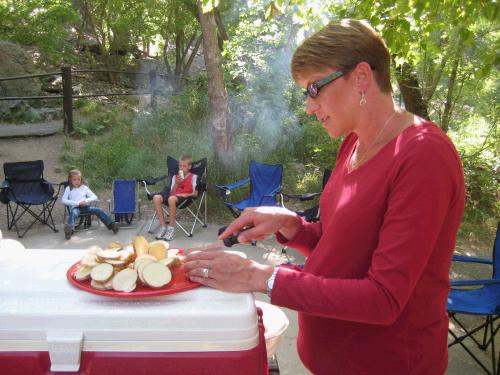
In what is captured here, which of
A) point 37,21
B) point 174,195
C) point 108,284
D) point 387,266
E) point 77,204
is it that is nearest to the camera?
point 387,266

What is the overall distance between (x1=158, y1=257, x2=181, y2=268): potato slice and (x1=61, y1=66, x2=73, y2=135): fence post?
9.25 m

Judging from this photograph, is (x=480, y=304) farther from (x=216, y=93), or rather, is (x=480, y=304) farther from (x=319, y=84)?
(x=216, y=93)

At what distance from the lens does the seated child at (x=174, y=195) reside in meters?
6.21

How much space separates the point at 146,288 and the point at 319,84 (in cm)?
72

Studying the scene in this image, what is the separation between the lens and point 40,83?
40.8 feet

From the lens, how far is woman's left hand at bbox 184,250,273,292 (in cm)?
123

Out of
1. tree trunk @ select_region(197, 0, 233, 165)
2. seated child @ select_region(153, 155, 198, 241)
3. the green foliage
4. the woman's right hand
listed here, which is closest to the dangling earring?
the woman's right hand

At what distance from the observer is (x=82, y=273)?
134 centimetres

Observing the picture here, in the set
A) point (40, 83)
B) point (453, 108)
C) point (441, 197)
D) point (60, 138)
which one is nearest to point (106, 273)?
point (441, 197)

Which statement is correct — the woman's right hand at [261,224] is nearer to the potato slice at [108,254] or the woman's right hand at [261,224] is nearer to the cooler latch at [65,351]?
the potato slice at [108,254]

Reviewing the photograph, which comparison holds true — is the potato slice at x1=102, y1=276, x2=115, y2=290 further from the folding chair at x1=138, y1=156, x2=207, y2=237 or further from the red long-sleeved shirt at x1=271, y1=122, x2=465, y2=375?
the folding chair at x1=138, y1=156, x2=207, y2=237

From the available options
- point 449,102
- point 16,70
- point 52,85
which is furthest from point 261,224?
point 52,85

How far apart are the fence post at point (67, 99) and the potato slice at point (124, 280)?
9335 millimetres

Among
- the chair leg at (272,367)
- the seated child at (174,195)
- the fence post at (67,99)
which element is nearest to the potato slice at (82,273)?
the chair leg at (272,367)
